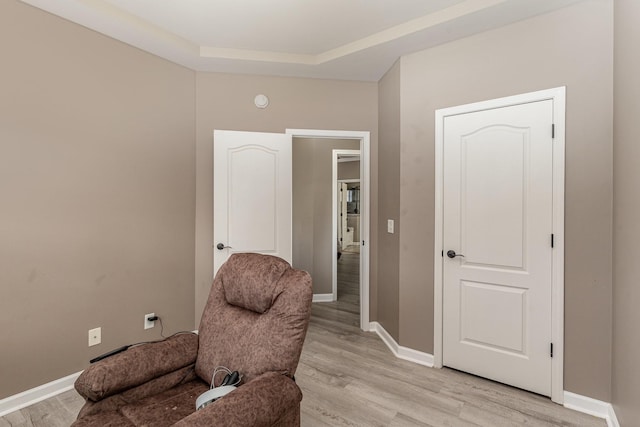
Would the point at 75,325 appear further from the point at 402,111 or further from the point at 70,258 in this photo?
the point at 402,111

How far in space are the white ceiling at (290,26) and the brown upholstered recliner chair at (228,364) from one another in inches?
72.9

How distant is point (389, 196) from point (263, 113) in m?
1.51

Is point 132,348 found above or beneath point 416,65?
beneath

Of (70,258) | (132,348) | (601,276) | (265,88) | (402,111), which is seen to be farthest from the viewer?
(265,88)

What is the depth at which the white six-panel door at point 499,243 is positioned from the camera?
7.11ft

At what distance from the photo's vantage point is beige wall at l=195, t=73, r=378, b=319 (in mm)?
3129

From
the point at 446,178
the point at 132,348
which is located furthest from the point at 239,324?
the point at 446,178

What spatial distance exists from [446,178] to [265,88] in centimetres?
196

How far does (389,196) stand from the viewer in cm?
302

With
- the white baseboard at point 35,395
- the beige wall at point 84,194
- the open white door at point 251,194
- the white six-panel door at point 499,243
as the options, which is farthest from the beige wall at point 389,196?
the white baseboard at point 35,395

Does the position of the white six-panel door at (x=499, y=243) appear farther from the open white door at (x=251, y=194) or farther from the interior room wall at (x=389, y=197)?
the open white door at (x=251, y=194)

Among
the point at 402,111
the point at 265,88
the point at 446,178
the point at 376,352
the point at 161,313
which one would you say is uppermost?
the point at 265,88

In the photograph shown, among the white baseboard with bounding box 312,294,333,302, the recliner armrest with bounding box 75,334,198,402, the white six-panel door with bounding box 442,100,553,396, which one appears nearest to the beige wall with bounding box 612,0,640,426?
the white six-panel door with bounding box 442,100,553,396

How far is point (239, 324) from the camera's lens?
62.6 inches
